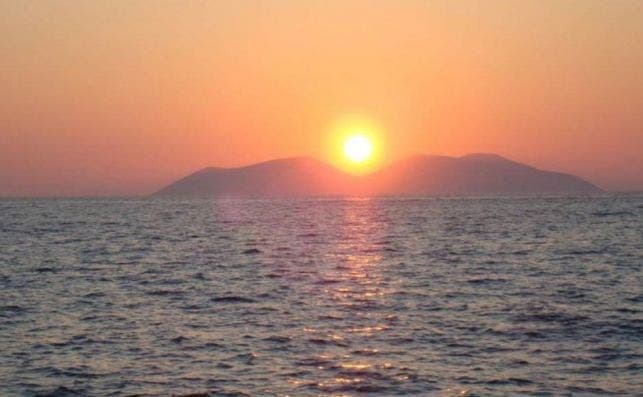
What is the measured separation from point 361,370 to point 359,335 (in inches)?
200

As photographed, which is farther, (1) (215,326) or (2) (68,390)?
(1) (215,326)

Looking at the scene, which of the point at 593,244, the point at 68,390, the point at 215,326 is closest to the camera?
the point at 68,390

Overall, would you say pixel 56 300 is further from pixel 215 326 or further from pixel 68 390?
pixel 68 390

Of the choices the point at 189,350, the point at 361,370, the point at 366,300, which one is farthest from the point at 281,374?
the point at 366,300

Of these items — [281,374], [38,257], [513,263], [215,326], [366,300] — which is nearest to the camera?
[281,374]

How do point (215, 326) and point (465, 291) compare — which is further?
point (465, 291)

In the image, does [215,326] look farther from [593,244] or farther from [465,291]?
[593,244]

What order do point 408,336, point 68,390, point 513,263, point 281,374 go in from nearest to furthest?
point 68,390
point 281,374
point 408,336
point 513,263

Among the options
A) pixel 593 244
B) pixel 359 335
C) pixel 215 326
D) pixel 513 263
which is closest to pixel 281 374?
pixel 359 335

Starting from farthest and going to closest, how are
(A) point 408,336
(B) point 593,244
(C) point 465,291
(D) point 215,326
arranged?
(B) point 593,244, (C) point 465,291, (D) point 215,326, (A) point 408,336

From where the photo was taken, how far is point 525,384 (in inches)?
874

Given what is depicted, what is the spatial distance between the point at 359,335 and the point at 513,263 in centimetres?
2821

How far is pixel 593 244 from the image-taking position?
7056 cm

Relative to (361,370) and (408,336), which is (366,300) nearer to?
(408,336)
